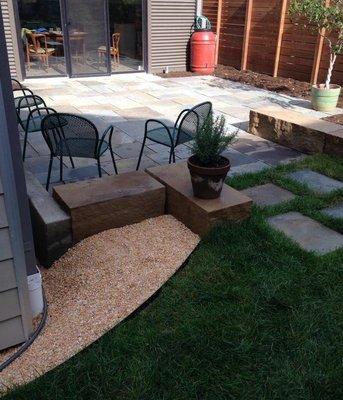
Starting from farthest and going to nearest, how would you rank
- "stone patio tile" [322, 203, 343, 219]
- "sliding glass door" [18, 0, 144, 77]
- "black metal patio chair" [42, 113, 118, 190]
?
"sliding glass door" [18, 0, 144, 77]
"black metal patio chair" [42, 113, 118, 190]
"stone patio tile" [322, 203, 343, 219]

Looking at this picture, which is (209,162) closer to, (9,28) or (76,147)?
(76,147)

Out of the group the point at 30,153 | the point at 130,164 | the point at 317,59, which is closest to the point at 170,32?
the point at 317,59

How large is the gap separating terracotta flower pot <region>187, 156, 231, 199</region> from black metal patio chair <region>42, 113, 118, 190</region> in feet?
3.32

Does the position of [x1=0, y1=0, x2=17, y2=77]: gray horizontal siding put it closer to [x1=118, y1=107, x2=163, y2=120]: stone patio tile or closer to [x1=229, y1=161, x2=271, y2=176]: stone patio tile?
[x1=118, y1=107, x2=163, y2=120]: stone patio tile

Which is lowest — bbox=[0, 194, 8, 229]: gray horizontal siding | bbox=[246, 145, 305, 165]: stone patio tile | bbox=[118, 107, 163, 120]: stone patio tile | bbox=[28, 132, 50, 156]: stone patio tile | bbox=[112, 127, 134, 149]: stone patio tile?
bbox=[246, 145, 305, 165]: stone patio tile

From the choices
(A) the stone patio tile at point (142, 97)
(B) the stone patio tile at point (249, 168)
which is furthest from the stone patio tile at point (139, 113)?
(B) the stone patio tile at point (249, 168)

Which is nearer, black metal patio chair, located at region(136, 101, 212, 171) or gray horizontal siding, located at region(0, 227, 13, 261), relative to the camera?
gray horizontal siding, located at region(0, 227, 13, 261)

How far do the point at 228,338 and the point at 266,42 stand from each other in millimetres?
8930

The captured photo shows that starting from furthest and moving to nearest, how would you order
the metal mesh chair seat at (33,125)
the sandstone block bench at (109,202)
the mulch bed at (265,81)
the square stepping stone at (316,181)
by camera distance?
the mulch bed at (265,81) < the metal mesh chair seat at (33,125) < the square stepping stone at (316,181) < the sandstone block bench at (109,202)

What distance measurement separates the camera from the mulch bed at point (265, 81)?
851 centimetres

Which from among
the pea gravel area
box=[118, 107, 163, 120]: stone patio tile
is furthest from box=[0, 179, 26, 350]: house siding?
box=[118, 107, 163, 120]: stone patio tile

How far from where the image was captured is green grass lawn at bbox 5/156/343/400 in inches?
75.2

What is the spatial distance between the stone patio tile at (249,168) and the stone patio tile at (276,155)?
0.16 meters

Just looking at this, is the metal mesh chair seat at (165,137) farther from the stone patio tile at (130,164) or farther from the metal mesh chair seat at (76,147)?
the metal mesh chair seat at (76,147)
